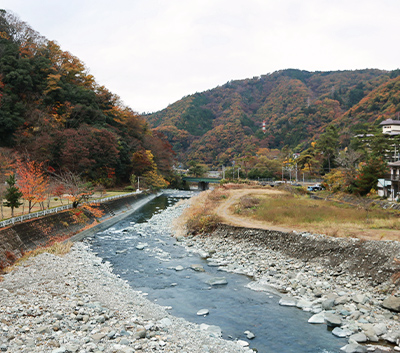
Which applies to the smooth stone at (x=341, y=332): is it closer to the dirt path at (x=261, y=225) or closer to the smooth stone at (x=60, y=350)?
the smooth stone at (x=60, y=350)

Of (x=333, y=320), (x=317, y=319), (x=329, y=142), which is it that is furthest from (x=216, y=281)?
(x=329, y=142)

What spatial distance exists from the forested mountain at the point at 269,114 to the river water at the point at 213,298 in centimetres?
7345

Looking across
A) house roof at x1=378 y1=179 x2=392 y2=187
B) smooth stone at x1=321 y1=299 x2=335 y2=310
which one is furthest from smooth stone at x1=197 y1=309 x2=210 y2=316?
house roof at x1=378 y1=179 x2=392 y2=187

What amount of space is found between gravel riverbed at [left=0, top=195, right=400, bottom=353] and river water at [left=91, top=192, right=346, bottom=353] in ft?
1.92

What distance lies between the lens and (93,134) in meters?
54.8

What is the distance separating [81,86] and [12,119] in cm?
1949

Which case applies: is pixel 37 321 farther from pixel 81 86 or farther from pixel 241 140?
pixel 241 140

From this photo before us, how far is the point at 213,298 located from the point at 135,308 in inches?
137

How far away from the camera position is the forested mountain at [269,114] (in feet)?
348

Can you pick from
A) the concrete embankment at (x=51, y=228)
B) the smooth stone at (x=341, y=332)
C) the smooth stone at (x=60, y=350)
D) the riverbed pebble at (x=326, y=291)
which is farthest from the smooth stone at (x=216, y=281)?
the concrete embankment at (x=51, y=228)

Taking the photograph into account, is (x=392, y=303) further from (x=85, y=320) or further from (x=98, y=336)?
(x=85, y=320)

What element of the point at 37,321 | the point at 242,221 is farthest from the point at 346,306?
the point at 242,221

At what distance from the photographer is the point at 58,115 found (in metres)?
58.9

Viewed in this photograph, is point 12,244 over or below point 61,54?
below
